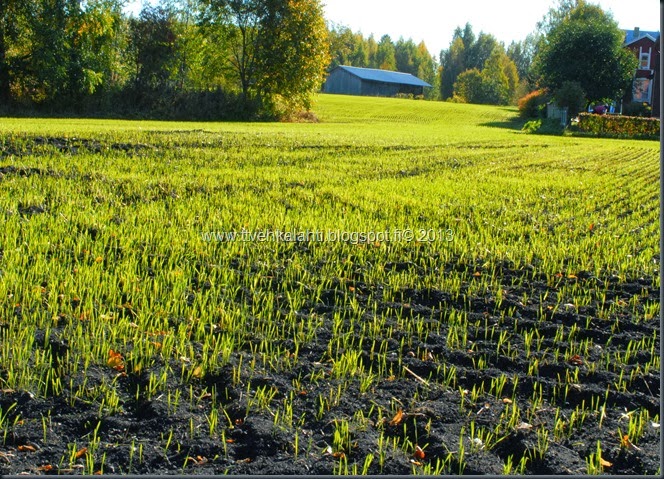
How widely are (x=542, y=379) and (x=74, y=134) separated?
1243 centimetres

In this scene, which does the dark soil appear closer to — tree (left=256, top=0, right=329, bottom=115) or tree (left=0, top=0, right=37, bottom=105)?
tree (left=0, top=0, right=37, bottom=105)

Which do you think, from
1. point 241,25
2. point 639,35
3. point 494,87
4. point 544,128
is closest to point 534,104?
point 544,128

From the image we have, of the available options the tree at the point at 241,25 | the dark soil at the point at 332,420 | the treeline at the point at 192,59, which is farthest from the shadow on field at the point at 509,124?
the dark soil at the point at 332,420

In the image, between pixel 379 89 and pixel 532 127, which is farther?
pixel 379 89

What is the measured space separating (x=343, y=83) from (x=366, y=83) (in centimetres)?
317

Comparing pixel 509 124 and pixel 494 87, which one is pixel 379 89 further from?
pixel 509 124

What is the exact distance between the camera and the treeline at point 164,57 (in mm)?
30734

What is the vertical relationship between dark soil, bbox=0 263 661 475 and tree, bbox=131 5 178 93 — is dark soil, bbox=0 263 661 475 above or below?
below

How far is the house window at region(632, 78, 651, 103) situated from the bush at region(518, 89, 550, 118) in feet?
35.4

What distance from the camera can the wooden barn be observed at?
78062 millimetres

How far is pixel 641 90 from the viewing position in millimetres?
56688

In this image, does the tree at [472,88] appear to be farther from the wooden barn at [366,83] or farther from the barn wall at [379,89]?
the barn wall at [379,89]

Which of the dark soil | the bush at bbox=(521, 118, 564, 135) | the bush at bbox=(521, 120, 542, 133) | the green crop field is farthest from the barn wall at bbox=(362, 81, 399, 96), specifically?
the dark soil

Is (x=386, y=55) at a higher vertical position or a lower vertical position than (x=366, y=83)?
higher
